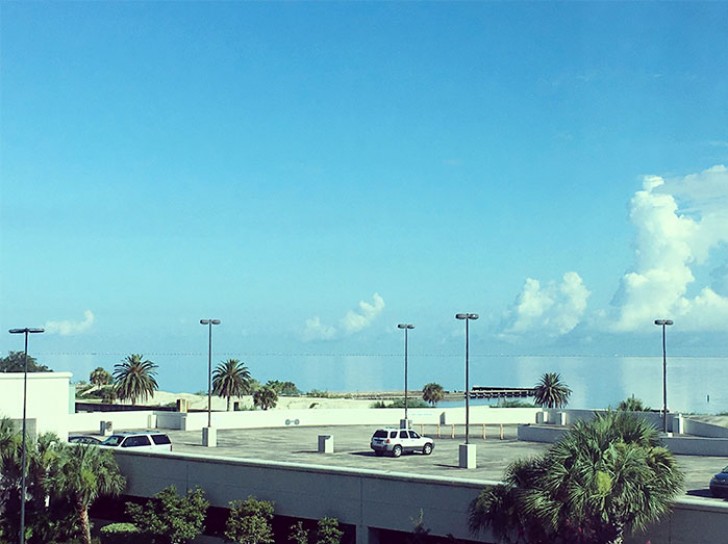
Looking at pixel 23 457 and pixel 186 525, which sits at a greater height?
pixel 23 457

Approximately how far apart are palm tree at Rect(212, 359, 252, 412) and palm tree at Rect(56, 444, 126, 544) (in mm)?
53168

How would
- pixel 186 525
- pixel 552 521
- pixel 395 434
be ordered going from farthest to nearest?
pixel 395 434 < pixel 186 525 < pixel 552 521

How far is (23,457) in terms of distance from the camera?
4438cm

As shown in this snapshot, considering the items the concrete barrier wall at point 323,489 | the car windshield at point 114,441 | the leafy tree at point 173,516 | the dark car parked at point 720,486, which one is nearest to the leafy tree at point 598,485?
the concrete barrier wall at point 323,489

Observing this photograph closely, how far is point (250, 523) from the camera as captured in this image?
4078 cm

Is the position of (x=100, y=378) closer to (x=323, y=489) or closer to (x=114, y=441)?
(x=114, y=441)

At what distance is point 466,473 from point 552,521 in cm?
1375

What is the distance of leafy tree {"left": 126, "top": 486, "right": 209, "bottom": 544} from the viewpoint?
42969 mm

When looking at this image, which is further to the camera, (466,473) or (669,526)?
(466,473)

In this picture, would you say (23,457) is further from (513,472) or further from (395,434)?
(513,472)

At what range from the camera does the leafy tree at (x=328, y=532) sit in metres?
39.0

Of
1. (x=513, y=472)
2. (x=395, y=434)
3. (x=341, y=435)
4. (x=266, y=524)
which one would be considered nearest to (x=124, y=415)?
(x=341, y=435)

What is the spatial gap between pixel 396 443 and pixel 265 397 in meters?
55.9

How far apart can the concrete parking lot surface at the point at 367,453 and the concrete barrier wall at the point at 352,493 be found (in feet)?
11.8
